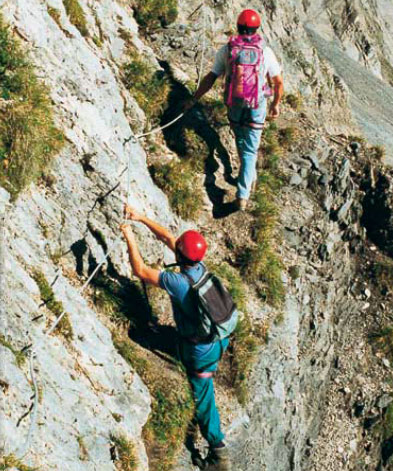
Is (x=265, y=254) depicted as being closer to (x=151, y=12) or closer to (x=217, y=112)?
(x=217, y=112)

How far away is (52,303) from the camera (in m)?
9.26

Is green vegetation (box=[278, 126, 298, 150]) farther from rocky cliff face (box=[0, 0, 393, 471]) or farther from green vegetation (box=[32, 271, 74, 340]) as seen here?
green vegetation (box=[32, 271, 74, 340])

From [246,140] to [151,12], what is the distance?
4.21 meters

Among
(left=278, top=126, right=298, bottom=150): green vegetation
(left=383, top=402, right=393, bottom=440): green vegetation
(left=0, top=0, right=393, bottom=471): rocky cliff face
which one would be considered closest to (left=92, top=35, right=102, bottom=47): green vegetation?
(left=0, top=0, right=393, bottom=471): rocky cliff face

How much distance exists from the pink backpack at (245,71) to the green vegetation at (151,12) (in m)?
3.49

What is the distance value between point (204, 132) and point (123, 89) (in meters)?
1.95

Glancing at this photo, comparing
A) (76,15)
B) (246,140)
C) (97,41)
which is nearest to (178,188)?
(246,140)

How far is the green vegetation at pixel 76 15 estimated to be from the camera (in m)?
12.6

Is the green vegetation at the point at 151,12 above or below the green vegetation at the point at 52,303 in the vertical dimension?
above

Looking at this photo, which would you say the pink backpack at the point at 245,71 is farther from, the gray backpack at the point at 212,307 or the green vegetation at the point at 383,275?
the green vegetation at the point at 383,275

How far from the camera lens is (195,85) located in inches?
585

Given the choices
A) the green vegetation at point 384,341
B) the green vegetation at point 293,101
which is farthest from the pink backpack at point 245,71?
the green vegetation at point 384,341

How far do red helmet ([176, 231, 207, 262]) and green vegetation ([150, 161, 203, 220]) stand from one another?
11.2 ft

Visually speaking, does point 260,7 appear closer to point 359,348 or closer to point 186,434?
point 359,348
